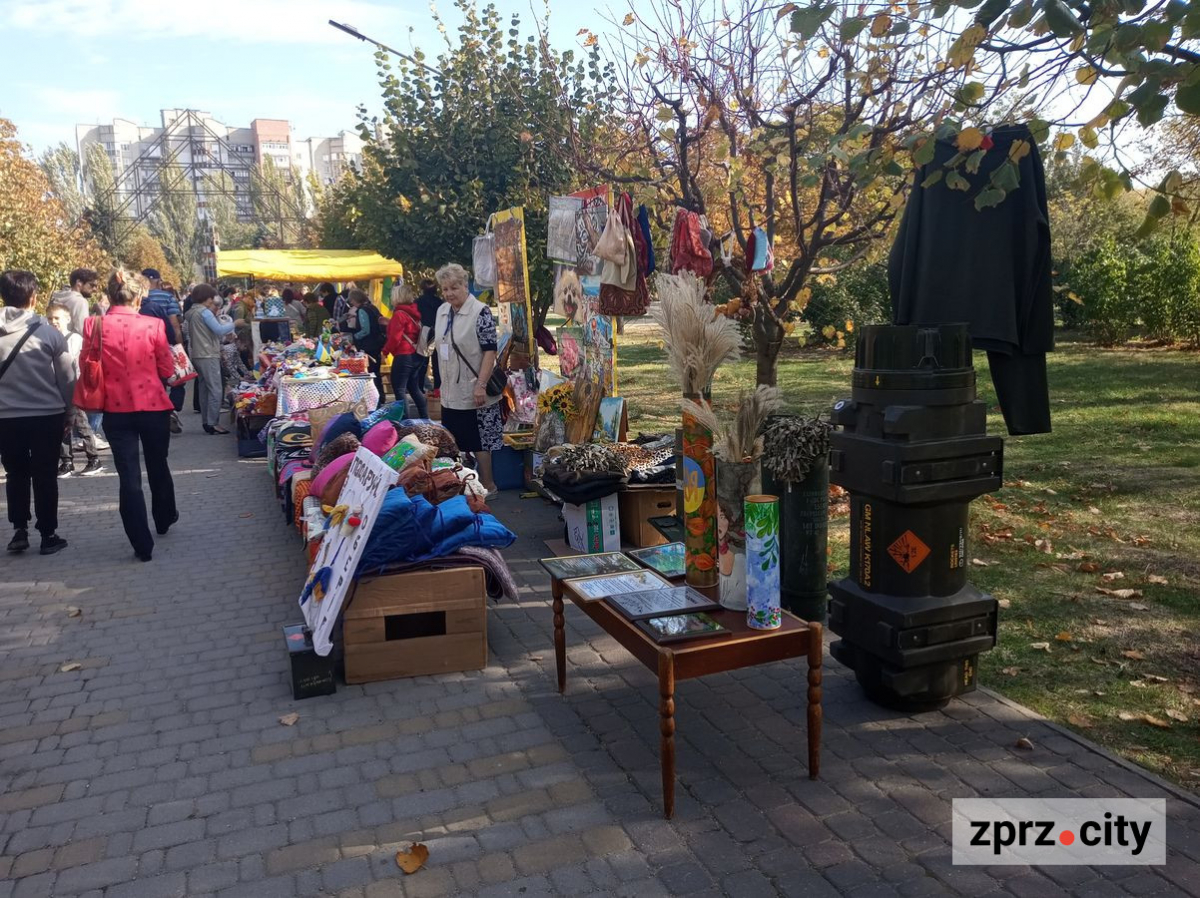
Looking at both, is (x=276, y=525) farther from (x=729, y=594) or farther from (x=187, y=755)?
(x=729, y=594)

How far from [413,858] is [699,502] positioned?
1.71 meters

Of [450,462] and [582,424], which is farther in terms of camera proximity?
[582,424]

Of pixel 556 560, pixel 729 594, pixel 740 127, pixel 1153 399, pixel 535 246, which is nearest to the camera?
pixel 729 594

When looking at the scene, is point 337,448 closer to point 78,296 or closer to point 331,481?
point 331,481

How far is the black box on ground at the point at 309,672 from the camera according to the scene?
4.45 meters

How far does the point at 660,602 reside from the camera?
3797 mm

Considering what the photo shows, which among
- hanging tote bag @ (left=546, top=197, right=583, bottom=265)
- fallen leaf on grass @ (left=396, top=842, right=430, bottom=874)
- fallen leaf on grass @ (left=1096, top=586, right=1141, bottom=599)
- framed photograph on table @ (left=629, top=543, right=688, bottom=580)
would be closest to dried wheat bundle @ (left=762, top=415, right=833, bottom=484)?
framed photograph on table @ (left=629, top=543, right=688, bottom=580)

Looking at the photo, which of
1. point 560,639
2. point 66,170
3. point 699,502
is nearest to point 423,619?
point 560,639

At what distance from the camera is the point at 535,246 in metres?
14.1

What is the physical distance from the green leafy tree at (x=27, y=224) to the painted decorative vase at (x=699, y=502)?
14467 millimetres

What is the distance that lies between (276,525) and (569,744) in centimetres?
481

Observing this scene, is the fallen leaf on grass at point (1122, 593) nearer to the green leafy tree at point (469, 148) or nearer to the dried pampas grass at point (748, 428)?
the dried pampas grass at point (748, 428)

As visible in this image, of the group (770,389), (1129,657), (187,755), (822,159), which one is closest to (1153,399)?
(1129,657)

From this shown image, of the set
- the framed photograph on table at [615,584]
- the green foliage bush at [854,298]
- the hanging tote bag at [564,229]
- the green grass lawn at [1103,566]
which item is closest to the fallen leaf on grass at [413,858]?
the framed photograph on table at [615,584]
